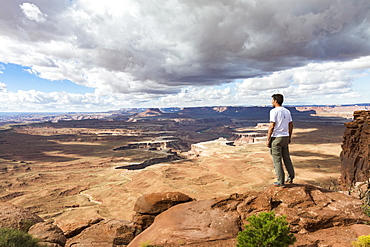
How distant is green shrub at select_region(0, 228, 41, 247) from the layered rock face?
35.4 meters

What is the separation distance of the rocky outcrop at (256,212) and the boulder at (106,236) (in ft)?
11.6

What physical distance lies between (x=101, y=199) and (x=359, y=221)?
161ft

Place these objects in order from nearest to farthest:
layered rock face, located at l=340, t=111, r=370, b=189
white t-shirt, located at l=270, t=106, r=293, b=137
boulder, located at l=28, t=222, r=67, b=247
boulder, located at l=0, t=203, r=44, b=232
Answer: white t-shirt, located at l=270, t=106, r=293, b=137 < boulder, located at l=28, t=222, r=67, b=247 < boulder, located at l=0, t=203, r=44, b=232 < layered rock face, located at l=340, t=111, r=370, b=189

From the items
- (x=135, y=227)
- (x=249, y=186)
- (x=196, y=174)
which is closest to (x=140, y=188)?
(x=196, y=174)

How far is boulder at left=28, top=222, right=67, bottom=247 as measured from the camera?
31.6 ft

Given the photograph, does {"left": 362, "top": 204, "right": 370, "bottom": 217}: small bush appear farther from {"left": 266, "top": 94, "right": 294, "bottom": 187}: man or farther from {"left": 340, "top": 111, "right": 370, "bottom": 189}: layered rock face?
{"left": 340, "top": 111, "right": 370, "bottom": 189}: layered rock face

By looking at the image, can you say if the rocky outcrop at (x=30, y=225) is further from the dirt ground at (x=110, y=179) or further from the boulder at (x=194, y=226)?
the dirt ground at (x=110, y=179)

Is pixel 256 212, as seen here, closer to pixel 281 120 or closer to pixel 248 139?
pixel 281 120

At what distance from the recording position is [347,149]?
107ft

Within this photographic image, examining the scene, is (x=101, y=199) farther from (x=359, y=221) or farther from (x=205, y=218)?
(x=359, y=221)

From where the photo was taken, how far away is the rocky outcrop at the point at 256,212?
6973mm

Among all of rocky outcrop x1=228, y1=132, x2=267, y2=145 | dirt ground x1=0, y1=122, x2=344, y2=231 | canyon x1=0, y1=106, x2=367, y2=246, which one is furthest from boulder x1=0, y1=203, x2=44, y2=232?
rocky outcrop x1=228, y1=132, x2=267, y2=145

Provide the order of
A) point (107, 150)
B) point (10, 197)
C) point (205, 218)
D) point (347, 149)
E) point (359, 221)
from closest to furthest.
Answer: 1. point (359, 221)
2. point (205, 218)
3. point (347, 149)
4. point (10, 197)
5. point (107, 150)

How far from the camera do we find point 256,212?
7859 mm
